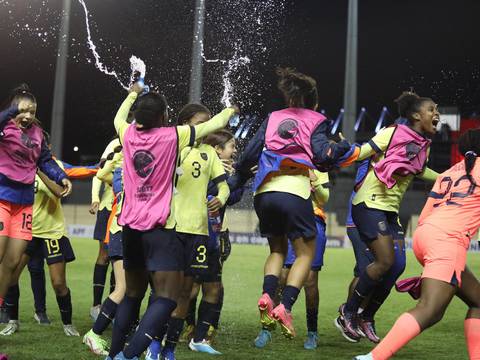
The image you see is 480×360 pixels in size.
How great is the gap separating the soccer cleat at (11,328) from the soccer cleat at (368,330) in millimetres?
3556

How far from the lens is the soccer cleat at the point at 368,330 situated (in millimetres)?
7928

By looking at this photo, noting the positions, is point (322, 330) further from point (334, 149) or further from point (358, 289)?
point (334, 149)

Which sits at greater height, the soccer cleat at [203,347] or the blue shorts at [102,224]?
the blue shorts at [102,224]

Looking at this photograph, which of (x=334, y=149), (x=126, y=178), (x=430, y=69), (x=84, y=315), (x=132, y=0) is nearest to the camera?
(x=126, y=178)

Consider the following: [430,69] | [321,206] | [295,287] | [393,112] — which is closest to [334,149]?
[295,287]

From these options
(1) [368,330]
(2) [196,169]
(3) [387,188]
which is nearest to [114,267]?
(2) [196,169]

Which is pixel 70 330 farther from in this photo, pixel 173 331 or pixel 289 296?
pixel 289 296

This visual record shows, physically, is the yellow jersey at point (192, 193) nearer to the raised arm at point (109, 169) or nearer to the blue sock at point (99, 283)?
the raised arm at point (109, 169)

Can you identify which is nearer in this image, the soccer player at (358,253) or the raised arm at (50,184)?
the raised arm at (50,184)

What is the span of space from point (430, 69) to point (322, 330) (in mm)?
17916

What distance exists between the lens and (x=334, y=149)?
240 inches

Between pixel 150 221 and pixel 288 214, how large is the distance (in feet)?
4.68

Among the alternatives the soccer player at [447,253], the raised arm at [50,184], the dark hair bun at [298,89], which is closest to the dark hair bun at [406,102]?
the dark hair bun at [298,89]

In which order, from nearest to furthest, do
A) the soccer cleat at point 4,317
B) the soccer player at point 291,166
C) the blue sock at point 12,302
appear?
the soccer player at point 291,166, the blue sock at point 12,302, the soccer cleat at point 4,317
